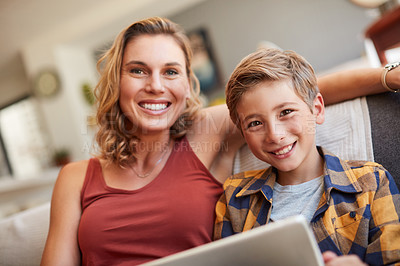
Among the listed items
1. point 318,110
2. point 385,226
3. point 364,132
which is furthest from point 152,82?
point 385,226

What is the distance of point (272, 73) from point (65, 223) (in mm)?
801

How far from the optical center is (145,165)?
1268 millimetres

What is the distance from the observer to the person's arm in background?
3.14 ft

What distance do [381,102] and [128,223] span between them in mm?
834

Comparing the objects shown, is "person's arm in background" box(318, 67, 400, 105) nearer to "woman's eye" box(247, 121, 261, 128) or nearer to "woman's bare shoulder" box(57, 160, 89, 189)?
"woman's eye" box(247, 121, 261, 128)

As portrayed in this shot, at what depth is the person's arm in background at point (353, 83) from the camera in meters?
0.96

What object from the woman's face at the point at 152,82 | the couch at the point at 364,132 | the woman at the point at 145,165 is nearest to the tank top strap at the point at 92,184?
the woman at the point at 145,165

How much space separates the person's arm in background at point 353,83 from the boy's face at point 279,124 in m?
0.19

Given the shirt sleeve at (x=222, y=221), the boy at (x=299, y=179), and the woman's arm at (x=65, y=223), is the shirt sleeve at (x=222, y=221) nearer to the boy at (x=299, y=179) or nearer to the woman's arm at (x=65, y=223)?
the boy at (x=299, y=179)

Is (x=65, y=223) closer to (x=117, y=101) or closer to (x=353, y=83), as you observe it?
(x=117, y=101)

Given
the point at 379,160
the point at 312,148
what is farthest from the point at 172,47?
the point at 379,160

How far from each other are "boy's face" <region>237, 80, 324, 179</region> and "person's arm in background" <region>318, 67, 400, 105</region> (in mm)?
187

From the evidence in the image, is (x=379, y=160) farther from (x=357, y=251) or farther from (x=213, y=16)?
(x=213, y=16)

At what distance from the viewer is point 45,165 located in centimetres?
600
